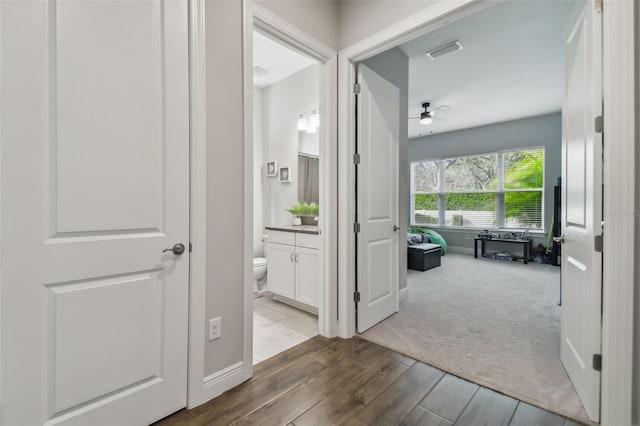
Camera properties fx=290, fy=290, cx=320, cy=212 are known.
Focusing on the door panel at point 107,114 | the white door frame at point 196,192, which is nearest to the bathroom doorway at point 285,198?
the white door frame at point 196,192

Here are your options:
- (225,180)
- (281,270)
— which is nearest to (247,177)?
(225,180)

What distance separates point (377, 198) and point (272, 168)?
1.94 metres

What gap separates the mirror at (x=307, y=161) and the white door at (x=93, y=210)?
2225mm

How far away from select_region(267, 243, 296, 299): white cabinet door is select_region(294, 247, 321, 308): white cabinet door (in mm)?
90

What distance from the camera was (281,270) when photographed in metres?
3.15

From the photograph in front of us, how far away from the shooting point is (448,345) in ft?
7.46

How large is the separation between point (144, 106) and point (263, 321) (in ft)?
6.69

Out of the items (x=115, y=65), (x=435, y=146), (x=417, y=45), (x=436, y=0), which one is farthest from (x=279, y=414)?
(x=435, y=146)

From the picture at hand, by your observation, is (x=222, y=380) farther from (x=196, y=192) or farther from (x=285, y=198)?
(x=285, y=198)

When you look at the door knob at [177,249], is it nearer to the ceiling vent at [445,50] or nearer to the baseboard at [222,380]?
the baseboard at [222,380]

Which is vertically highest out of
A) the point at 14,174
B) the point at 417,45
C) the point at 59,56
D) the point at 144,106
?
the point at 417,45

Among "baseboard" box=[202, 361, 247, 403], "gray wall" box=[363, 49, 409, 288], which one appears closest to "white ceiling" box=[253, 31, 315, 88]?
"gray wall" box=[363, 49, 409, 288]

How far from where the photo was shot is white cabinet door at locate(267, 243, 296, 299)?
304cm

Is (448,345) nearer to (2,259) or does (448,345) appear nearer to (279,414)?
(279,414)
